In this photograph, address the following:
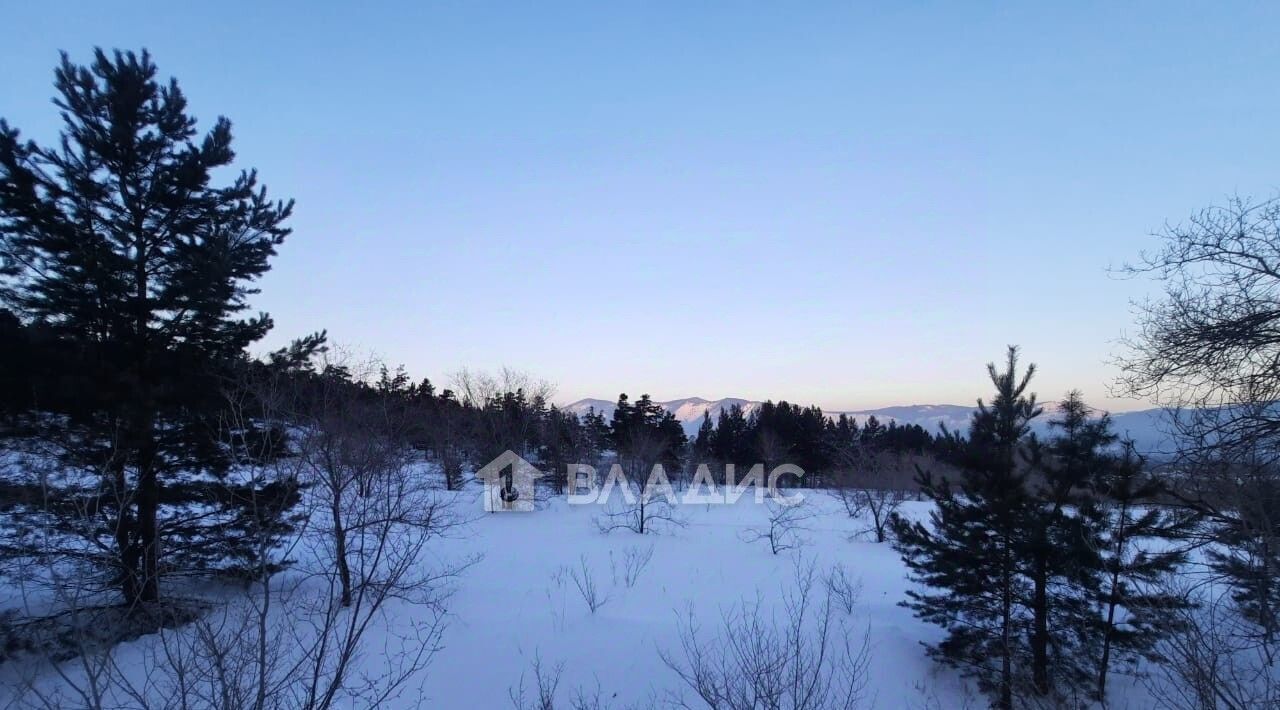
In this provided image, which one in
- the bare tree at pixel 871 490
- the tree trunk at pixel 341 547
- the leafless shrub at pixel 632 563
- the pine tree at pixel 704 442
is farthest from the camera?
the pine tree at pixel 704 442

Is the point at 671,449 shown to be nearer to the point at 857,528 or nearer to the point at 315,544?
the point at 857,528

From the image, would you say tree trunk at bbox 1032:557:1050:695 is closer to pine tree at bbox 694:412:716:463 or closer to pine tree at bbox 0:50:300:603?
pine tree at bbox 0:50:300:603

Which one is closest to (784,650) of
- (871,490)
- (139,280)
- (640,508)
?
(139,280)

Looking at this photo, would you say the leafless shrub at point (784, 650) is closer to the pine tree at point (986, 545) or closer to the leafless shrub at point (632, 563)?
the pine tree at point (986, 545)

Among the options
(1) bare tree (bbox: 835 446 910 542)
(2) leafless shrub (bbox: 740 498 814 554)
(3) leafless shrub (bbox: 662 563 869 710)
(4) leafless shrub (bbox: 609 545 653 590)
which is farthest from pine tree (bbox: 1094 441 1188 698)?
(1) bare tree (bbox: 835 446 910 542)

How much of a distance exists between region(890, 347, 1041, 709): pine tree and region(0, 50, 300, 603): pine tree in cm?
1461

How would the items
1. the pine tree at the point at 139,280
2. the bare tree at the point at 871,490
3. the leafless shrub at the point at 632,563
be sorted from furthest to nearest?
the bare tree at the point at 871,490, the leafless shrub at the point at 632,563, the pine tree at the point at 139,280

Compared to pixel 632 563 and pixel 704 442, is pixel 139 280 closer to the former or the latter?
pixel 632 563

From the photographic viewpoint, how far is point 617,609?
14.5 metres

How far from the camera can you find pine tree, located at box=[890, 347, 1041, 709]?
34.7 ft

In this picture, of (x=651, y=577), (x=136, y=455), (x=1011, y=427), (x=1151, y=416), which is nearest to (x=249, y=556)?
(x=136, y=455)

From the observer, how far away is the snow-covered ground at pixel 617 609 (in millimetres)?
10734

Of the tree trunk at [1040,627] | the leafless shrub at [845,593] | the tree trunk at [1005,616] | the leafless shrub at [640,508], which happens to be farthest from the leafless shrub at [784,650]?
the leafless shrub at [640,508]

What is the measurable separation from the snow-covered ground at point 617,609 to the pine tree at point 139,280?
2.81 m
